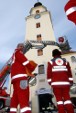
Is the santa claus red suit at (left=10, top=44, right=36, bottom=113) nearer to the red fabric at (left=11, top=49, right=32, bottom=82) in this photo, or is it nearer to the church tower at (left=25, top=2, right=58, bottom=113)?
the red fabric at (left=11, top=49, right=32, bottom=82)

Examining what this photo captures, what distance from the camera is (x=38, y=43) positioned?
89.2 ft

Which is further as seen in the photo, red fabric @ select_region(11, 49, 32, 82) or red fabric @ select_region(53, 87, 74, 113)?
red fabric @ select_region(11, 49, 32, 82)

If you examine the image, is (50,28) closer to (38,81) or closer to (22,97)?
(38,81)

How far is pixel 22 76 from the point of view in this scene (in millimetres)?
6918

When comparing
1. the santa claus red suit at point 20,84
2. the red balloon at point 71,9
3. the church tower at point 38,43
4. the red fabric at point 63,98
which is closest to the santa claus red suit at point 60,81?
the red fabric at point 63,98

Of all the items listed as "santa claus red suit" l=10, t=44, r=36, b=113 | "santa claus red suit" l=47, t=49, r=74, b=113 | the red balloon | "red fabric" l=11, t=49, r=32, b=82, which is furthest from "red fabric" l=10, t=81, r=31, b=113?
the red balloon

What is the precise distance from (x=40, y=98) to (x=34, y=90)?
1.22 m

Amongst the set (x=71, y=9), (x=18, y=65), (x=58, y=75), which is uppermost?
(x=71, y=9)

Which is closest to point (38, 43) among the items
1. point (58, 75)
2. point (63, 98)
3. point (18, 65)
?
point (18, 65)

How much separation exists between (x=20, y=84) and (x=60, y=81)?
3.74 feet

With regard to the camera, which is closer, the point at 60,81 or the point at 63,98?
the point at 63,98

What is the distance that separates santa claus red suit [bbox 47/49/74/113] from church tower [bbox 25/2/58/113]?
17.3m

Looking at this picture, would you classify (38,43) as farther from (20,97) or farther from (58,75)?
(20,97)

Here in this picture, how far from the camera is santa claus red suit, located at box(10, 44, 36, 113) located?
21.0ft
